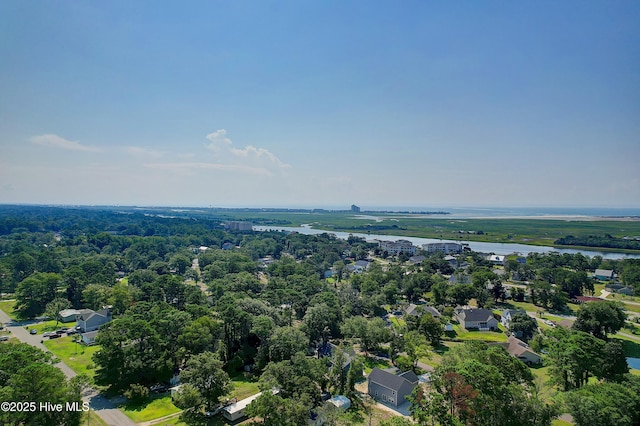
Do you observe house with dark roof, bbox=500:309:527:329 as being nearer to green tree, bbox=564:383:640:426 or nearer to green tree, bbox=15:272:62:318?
green tree, bbox=564:383:640:426

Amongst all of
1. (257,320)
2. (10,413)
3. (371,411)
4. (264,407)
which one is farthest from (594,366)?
(10,413)

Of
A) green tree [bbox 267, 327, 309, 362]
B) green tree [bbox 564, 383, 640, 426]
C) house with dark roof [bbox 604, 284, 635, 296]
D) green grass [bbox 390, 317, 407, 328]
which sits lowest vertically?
green grass [bbox 390, 317, 407, 328]

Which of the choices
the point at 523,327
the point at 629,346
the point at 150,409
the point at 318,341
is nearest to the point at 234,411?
the point at 150,409

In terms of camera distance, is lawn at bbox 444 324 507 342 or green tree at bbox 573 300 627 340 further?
lawn at bbox 444 324 507 342

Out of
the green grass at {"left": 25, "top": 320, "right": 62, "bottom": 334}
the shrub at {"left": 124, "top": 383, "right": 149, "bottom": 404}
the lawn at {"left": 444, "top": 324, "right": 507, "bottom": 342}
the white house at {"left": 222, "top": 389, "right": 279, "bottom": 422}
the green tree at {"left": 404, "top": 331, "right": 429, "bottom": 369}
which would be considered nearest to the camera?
the white house at {"left": 222, "top": 389, "right": 279, "bottom": 422}

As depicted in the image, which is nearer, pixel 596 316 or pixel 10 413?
pixel 10 413

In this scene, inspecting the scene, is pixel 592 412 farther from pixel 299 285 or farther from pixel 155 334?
pixel 299 285

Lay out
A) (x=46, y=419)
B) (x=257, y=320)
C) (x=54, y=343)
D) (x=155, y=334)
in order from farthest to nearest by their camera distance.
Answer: (x=54, y=343) → (x=257, y=320) → (x=155, y=334) → (x=46, y=419)

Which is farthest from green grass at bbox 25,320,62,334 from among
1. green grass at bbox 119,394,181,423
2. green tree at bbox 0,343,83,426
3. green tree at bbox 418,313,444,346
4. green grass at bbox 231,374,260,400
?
green tree at bbox 418,313,444,346
